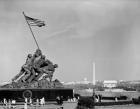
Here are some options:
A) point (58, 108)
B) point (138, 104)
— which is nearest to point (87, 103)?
point (58, 108)

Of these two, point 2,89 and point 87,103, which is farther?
point 2,89

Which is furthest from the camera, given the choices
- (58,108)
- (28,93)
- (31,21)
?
(31,21)

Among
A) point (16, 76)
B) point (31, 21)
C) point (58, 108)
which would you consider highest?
point (31, 21)

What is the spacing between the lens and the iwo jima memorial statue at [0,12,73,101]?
3148 centimetres

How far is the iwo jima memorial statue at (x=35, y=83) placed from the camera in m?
31.5

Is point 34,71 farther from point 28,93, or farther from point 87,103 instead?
point 87,103

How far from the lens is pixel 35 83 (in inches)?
1287

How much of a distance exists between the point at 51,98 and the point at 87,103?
6545mm

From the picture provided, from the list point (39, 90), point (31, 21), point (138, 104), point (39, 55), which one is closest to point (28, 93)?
point (39, 90)

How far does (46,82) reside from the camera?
32844mm

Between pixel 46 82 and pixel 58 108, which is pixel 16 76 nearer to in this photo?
pixel 46 82

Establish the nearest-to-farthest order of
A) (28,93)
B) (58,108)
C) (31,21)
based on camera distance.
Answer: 1. (58,108)
2. (28,93)
3. (31,21)

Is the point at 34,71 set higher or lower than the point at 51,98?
higher

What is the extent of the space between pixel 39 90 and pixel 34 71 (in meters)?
1.85
